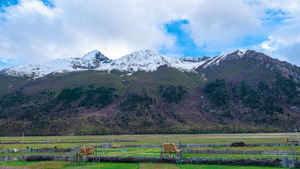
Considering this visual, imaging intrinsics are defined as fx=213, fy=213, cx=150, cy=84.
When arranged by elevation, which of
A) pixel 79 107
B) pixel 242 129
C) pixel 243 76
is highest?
pixel 243 76

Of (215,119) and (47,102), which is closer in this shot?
(215,119)

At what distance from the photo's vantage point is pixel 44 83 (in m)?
178

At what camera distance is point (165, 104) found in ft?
414

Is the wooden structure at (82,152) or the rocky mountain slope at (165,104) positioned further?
the rocky mountain slope at (165,104)

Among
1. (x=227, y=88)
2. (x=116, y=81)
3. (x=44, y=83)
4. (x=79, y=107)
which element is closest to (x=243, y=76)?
(x=227, y=88)

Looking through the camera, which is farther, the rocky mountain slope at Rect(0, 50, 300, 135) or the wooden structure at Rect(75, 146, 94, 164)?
the rocky mountain slope at Rect(0, 50, 300, 135)

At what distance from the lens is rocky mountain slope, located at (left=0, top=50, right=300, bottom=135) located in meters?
95.2

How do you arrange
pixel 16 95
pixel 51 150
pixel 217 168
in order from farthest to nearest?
1. pixel 16 95
2. pixel 51 150
3. pixel 217 168

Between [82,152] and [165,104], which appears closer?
[82,152]

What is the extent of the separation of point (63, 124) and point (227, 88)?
97.6 meters

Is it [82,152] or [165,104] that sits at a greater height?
[165,104]

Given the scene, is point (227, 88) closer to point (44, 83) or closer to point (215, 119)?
point (215, 119)

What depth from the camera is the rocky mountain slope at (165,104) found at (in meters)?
95.2

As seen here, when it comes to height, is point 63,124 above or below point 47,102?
below
